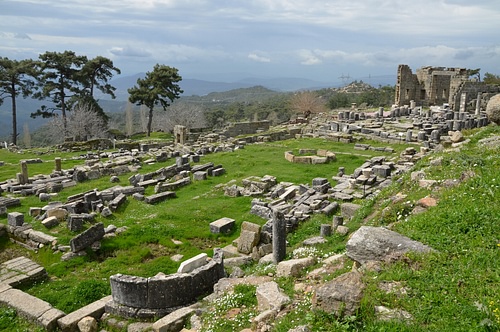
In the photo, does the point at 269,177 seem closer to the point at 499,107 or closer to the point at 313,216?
the point at 313,216

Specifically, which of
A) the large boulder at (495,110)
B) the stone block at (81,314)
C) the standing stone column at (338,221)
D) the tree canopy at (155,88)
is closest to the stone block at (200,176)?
the standing stone column at (338,221)

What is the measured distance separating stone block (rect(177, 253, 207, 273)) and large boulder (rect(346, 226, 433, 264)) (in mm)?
4519

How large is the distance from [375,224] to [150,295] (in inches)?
225

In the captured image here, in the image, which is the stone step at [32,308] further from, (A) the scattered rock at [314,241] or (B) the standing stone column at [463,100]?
(B) the standing stone column at [463,100]

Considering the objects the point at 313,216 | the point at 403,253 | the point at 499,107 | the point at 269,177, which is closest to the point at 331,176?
the point at 269,177

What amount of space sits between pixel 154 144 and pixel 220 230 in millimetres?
24779

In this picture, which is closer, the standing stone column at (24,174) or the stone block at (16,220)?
the stone block at (16,220)

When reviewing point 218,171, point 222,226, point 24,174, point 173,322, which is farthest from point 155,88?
point 173,322

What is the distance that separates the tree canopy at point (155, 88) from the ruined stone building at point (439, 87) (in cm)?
2679

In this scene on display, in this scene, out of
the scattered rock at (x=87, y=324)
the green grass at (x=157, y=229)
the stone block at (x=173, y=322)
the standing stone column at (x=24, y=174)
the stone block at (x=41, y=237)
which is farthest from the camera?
the standing stone column at (x=24, y=174)

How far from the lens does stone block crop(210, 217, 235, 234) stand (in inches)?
560

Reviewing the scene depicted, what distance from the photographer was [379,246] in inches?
280

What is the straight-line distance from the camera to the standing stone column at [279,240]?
35.1 ft

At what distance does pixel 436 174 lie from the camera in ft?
38.3
